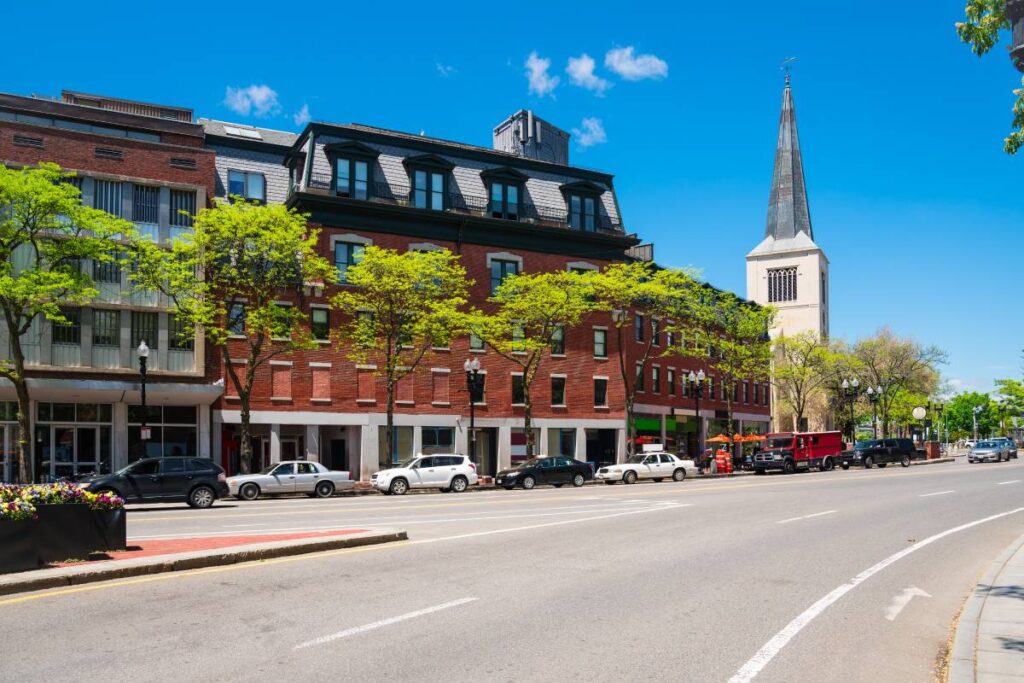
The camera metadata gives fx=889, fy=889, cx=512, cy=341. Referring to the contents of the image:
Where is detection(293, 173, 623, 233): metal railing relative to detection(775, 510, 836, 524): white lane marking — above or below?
above

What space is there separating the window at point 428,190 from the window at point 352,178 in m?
2.88

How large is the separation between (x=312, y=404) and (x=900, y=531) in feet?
106

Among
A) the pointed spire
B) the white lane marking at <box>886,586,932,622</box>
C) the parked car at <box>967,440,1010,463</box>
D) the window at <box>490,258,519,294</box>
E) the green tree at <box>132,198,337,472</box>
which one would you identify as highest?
the pointed spire

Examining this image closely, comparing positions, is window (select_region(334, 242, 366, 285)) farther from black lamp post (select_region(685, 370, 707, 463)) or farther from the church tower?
the church tower

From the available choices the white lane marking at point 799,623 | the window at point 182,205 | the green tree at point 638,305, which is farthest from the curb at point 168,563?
the green tree at point 638,305

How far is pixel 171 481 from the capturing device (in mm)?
27312

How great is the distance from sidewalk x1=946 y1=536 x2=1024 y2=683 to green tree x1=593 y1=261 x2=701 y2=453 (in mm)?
35840

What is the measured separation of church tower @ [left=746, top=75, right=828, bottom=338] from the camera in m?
128

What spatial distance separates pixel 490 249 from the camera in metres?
50.8

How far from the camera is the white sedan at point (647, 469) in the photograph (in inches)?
1698

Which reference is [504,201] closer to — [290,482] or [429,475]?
[429,475]

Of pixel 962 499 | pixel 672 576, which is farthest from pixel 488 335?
pixel 672 576

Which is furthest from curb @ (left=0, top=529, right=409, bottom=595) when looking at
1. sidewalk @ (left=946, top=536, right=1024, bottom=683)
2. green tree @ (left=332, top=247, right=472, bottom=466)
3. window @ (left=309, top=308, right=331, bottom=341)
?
window @ (left=309, top=308, right=331, bottom=341)

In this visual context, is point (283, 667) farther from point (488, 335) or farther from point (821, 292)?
point (821, 292)
